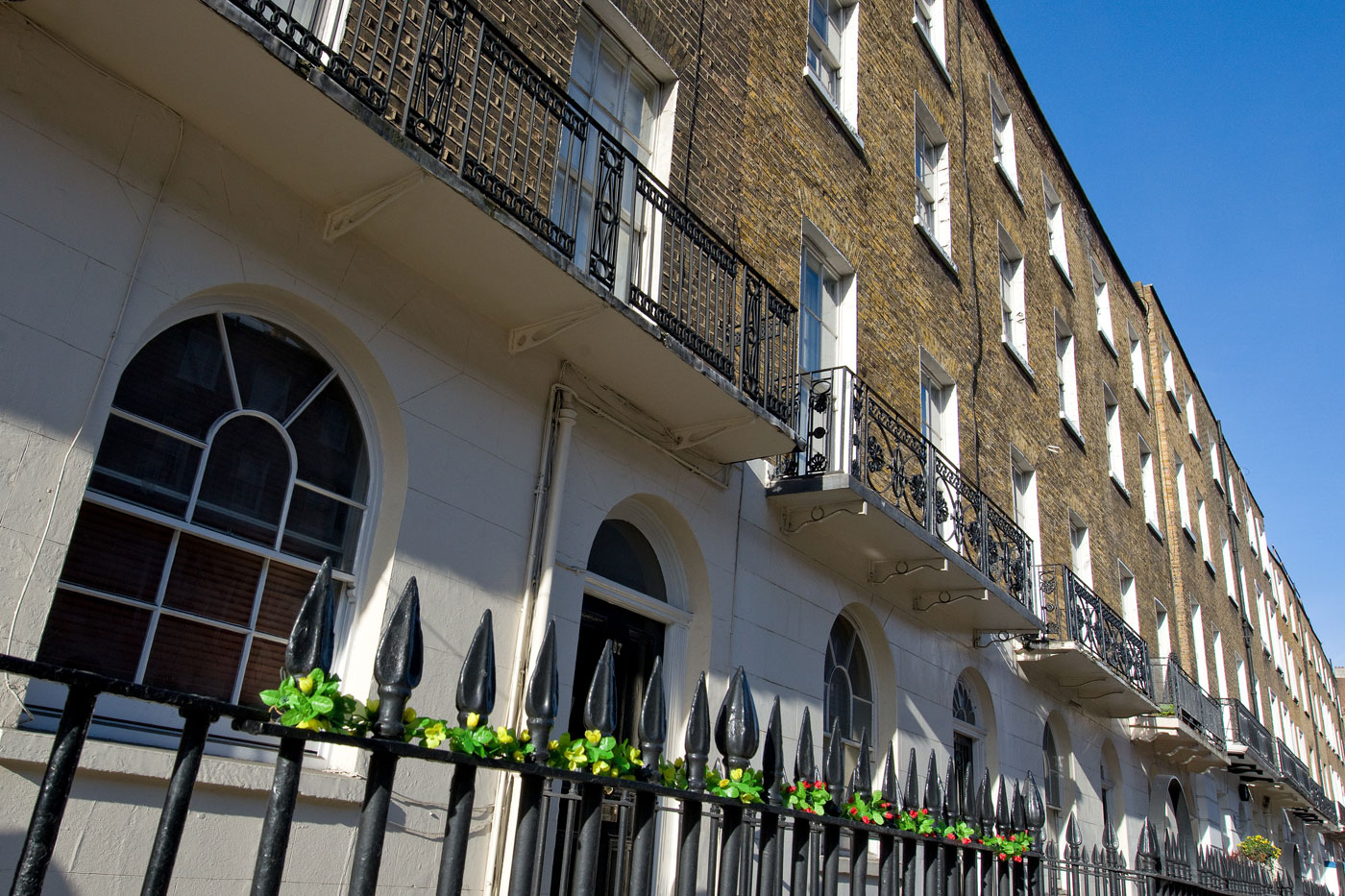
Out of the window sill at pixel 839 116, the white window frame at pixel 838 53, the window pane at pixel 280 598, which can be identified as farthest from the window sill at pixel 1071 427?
the window pane at pixel 280 598

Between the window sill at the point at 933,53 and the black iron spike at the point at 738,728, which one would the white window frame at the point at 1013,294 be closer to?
the window sill at the point at 933,53

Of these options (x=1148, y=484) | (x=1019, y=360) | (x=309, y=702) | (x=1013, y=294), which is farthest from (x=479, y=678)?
(x=1148, y=484)

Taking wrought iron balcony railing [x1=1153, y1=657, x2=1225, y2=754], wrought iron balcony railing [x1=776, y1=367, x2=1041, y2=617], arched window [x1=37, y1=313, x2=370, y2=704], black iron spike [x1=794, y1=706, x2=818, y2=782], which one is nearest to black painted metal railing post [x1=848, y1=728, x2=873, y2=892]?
black iron spike [x1=794, y1=706, x2=818, y2=782]

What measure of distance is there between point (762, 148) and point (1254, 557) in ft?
118

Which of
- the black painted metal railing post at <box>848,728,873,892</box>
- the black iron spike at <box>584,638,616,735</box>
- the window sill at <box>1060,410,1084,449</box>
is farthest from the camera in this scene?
the window sill at <box>1060,410,1084,449</box>

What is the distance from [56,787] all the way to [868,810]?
256cm

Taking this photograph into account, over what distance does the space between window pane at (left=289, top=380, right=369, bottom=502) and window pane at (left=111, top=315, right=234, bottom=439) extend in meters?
0.50

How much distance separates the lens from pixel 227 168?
5527 mm

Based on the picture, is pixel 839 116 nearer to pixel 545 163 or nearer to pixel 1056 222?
pixel 545 163

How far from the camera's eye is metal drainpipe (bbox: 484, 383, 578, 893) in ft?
20.3

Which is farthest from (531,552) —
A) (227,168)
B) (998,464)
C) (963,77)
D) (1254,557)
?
(1254,557)

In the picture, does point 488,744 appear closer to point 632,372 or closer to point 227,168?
point 227,168

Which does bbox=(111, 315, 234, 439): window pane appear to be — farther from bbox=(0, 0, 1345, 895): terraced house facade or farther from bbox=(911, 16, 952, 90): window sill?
bbox=(911, 16, 952, 90): window sill

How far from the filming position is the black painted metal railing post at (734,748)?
2.78 m
